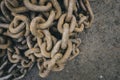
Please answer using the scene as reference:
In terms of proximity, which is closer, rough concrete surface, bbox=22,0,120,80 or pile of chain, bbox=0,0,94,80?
pile of chain, bbox=0,0,94,80

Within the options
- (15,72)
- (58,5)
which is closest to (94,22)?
(58,5)

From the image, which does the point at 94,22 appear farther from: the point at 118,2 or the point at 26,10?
the point at 26,10

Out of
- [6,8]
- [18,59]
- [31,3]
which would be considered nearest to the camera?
[31,3]

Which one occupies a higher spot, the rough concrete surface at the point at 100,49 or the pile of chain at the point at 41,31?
the pile of chain at the point at 41,31

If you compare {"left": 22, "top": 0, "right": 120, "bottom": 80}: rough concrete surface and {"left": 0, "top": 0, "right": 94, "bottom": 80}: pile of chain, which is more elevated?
{"left": 0, "top": 0, "right": 94, "bottom": 80}: pile of chain
